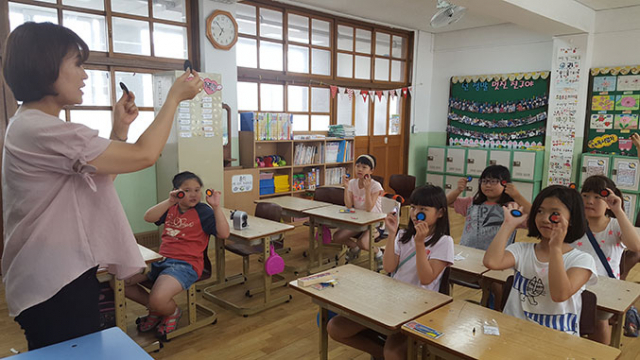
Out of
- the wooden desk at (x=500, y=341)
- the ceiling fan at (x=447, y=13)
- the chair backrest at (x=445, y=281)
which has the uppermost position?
the ceiling fan at (x=447, y=13)

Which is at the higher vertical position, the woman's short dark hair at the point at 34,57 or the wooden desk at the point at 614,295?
the woman's short dark hair at the point at 34,57

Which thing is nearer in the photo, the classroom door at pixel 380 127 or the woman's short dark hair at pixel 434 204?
the woman's short dark hair at pixel 434 204

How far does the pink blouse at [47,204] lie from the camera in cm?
98

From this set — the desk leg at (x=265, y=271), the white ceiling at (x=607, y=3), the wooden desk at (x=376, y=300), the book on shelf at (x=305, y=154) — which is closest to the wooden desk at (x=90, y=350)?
the wooden desk at (x=376, y=300)

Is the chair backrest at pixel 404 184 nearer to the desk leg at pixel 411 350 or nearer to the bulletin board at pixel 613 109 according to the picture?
the bulletin board at pixel 613 109

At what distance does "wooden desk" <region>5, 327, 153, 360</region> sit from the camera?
1.09 metres

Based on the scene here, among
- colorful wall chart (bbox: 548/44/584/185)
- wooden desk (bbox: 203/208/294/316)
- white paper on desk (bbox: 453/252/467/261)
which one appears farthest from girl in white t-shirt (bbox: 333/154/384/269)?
colorful wall chart (bbox: 548/44/584/185)

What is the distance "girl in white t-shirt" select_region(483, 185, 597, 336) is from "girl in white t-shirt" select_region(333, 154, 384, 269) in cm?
211

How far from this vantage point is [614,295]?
6.56 ft

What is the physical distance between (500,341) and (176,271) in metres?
1.96

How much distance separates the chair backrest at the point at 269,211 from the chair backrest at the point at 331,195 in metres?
0.97

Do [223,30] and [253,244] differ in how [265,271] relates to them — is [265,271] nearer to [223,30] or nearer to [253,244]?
[253,244]

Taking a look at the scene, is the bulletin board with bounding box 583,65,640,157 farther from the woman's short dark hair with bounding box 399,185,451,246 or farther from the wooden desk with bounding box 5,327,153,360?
the wooden desk with bounding box 5,327,153,360

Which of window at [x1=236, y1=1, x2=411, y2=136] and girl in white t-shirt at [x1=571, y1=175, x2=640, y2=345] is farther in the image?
window at [x1=236, y1=1, x2=411, y2=136]
